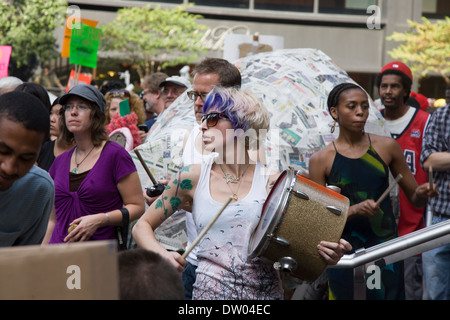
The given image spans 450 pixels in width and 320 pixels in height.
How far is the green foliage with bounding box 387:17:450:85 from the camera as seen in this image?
26.4 m

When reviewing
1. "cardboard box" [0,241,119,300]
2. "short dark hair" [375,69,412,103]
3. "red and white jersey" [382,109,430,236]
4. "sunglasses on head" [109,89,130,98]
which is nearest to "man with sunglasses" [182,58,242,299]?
"red and white jersey" [382,109,430,236]

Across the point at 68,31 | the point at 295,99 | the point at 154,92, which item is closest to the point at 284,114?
the point at 295,99

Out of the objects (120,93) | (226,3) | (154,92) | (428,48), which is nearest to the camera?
(120,93)

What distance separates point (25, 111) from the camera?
8.02 feet

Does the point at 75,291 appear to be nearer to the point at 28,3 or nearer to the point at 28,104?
the point at 28,104

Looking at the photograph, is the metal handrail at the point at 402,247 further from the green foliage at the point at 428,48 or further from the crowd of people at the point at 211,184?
the green foliage at the point at 428,48

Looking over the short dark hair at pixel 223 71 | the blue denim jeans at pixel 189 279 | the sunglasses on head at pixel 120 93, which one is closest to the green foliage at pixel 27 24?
the sunglasses on head at pixel 120 93

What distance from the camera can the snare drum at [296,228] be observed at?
3070 millimetres

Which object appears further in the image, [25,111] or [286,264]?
[286,264]

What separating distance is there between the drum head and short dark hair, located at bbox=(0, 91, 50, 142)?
40.8 inches

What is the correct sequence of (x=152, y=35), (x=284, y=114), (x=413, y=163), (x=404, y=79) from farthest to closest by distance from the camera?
(x=152, y=35) < (x=404, y=79) < (x=413, y=163) < (x=284, y=114)

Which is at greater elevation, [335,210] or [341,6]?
[341,6]

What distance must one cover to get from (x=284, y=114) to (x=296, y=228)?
85.9 inches

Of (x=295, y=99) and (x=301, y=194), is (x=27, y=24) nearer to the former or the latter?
(x=295, y=99)
